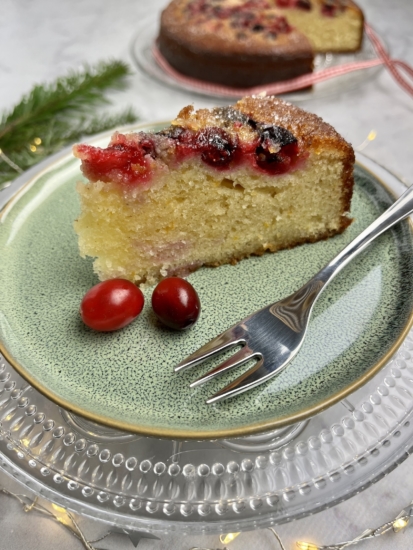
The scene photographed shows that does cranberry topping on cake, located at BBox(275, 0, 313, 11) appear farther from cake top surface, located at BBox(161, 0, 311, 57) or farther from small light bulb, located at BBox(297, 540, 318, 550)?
small light bulb, located at BBox(297, 540, 318, 550)

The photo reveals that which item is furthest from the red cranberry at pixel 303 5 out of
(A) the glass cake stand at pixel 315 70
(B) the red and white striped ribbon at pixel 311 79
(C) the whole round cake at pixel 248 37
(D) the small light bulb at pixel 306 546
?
(D) the small light bulb at pixel 306 546

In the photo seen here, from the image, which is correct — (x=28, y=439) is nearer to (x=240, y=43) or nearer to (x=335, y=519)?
(x=335, y=519)

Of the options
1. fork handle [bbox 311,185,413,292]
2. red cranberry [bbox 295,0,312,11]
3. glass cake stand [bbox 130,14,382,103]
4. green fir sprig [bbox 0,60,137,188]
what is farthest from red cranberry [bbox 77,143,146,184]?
red cranberry [bbox 295,0,312,11]

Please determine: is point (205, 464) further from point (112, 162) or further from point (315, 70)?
point (315, 70)

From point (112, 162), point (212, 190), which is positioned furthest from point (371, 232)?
point (112, 162)

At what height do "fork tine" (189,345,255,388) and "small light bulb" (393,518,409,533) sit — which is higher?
"fork tine" (189,345,255,388)

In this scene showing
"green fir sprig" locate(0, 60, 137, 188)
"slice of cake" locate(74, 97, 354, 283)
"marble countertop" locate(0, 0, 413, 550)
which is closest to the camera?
"marble countertop" locate(0, 0, 413, 550)
